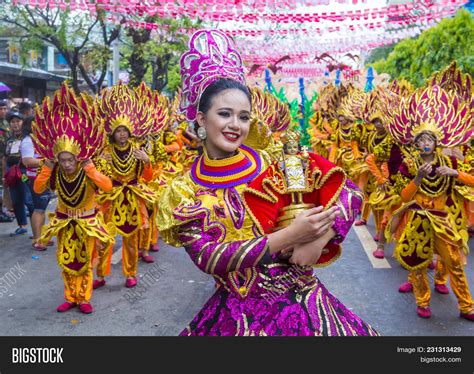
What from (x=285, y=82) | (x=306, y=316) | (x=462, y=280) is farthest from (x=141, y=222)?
(x=285, y=82)

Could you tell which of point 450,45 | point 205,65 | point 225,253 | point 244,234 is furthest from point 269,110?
point 225,253

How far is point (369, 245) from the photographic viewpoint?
805 cm

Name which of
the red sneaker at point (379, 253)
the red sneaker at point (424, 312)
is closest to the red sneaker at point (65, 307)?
the red sneaker at point (424, 312)

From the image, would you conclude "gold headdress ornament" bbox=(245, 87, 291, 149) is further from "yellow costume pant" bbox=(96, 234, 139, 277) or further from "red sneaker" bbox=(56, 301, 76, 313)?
"red sneaker" bbox=(56, 301, 76, 313)

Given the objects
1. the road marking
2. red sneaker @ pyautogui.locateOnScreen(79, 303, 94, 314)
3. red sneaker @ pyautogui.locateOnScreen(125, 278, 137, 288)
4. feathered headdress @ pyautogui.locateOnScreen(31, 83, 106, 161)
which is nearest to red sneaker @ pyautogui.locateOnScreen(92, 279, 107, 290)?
red sneaker @ pyautogui.locateOnScreen(125, 278, 137, 288)

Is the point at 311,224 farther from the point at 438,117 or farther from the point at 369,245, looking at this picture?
the point at 369,245

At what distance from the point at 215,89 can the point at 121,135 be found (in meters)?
3.85

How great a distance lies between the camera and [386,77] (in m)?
21.3

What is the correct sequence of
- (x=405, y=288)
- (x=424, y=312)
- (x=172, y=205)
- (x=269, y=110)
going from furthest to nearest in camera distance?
Answer: (x=269, y=110) → (x=405, y=288) → (x=424, y=312) → (x=172, y=205)

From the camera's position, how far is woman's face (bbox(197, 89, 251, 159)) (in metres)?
2.38

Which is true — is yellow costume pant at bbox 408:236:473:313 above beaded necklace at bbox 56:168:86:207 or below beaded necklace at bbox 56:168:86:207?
below

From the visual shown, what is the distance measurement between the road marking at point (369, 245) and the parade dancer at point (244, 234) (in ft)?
16.0

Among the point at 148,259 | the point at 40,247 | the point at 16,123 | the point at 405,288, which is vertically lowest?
the point at 40,247

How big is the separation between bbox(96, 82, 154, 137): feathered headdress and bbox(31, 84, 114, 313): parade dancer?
91cm
